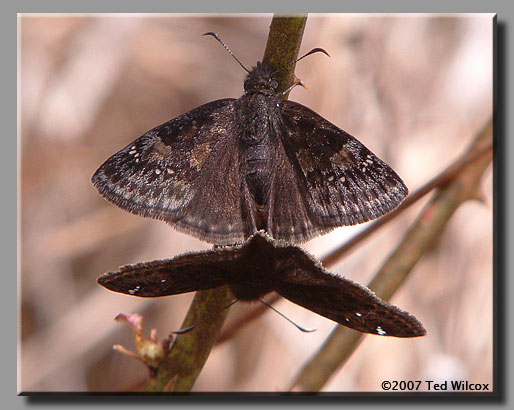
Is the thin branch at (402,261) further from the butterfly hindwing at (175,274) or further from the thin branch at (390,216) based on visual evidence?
the butterfly hindwing at (175,274)

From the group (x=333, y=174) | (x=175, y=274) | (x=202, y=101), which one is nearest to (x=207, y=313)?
(x=175, y=274)

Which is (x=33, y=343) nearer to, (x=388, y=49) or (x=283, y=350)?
(x=283, y=350)

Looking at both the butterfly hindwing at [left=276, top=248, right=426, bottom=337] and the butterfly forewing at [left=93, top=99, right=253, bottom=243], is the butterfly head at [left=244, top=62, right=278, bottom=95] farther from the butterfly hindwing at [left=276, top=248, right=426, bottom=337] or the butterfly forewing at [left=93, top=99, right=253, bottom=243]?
the butterfly hindwing at [left=276, top=248, right=426, bottom=337]

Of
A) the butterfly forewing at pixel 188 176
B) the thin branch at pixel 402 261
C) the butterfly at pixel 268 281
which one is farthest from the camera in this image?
the thin branch at pixel 402 261

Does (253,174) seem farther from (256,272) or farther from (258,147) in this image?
(256,272)

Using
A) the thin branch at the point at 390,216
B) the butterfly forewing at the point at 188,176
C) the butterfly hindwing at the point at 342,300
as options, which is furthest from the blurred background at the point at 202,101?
the butterfly hindwing at the point at 342,300

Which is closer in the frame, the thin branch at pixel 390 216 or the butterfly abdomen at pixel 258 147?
the butterfly abdomen at pixel 258 147
